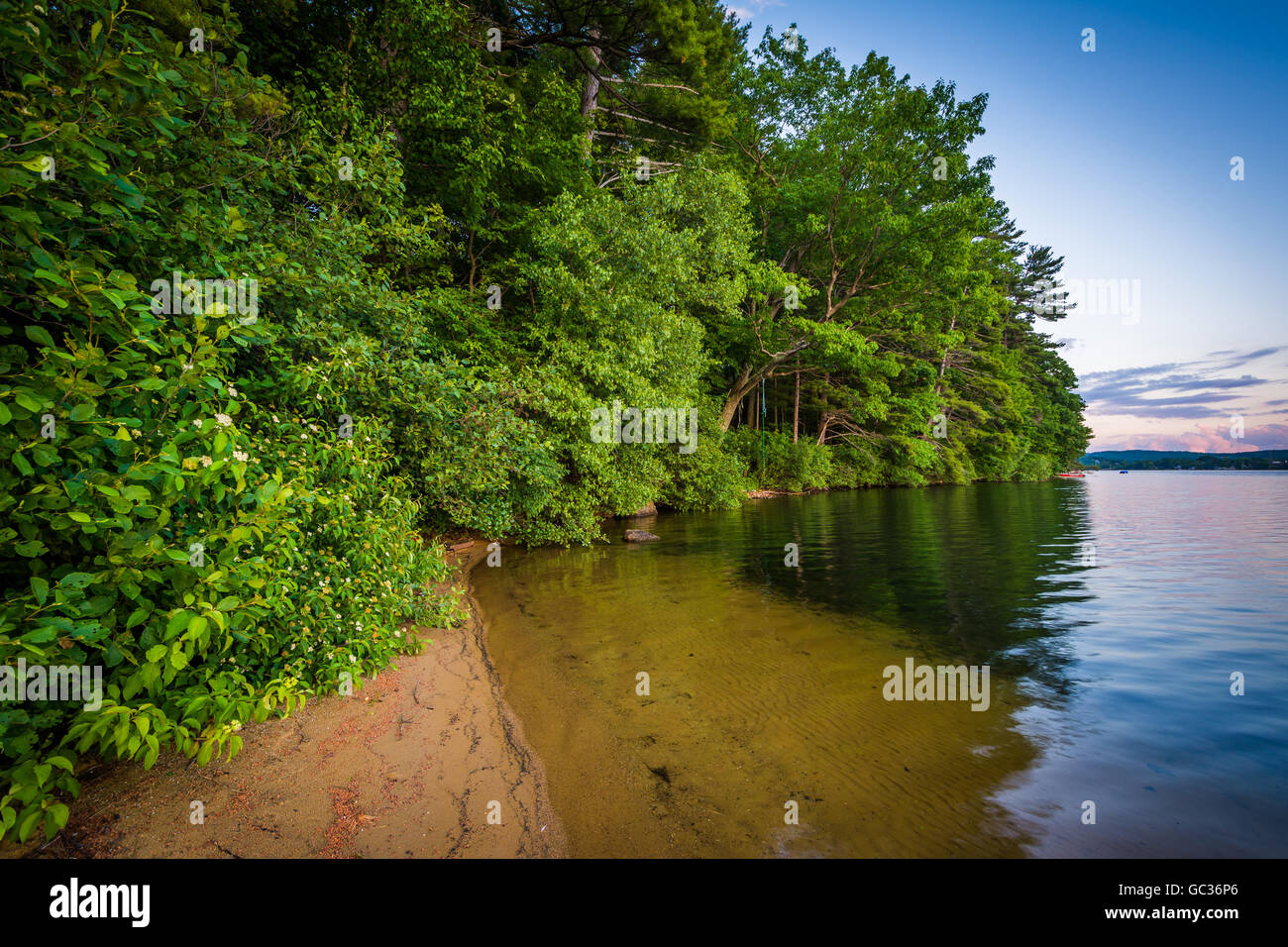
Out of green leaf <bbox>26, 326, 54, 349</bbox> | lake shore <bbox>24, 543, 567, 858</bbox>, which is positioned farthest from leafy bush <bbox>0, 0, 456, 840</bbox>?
lake shore <bbox>24, 543, 567, 858</bbox>

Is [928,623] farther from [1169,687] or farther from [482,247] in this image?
[482,247]

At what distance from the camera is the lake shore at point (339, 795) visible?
3078mm

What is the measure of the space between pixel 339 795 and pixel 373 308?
6335mm

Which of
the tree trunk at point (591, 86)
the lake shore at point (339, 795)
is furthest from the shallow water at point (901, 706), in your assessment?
the tree trunk at point (591, 86)

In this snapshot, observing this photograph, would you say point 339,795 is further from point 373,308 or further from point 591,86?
point 591,86

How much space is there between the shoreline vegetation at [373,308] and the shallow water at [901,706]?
2289mm

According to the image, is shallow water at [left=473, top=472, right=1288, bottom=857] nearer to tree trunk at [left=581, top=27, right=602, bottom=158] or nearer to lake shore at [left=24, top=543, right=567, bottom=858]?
lake shore at [left=24, top=543, right=567, bottom=858]

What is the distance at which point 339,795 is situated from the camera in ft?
11.7

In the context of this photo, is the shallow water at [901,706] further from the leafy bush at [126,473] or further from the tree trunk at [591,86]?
the tree trunk at [591,86]

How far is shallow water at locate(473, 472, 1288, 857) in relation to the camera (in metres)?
3.50

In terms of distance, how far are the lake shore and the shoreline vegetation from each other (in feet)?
0.85

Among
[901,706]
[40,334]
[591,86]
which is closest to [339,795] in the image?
[40,334]

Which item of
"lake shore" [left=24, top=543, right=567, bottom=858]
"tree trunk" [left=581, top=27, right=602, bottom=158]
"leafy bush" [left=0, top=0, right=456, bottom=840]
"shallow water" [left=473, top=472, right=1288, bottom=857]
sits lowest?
"shallow water" [left=473, top=472, right=1288, bottom=857]
